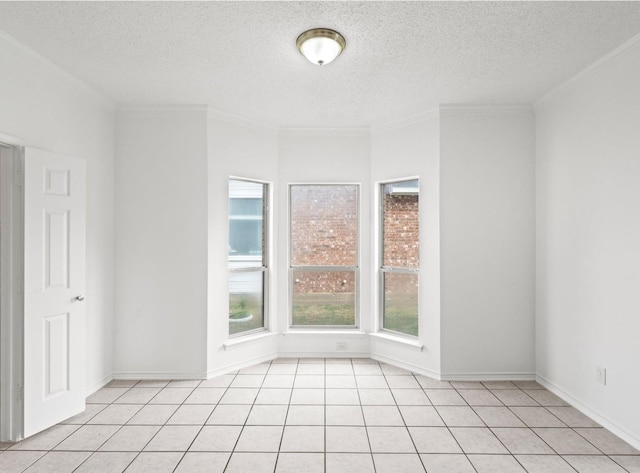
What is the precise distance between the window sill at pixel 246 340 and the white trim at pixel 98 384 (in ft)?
3.73

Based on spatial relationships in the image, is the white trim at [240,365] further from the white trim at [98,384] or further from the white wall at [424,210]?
the white wall at [424,210]

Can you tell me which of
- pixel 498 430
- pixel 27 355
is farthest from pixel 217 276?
pixel 498 430

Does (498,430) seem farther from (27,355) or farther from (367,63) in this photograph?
(27,355)

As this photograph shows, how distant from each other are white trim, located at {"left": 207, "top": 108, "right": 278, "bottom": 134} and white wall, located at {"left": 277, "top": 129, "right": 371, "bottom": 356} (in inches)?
7.6

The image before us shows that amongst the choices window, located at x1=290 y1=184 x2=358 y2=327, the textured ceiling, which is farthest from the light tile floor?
the textured ceiling

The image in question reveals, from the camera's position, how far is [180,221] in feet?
12.8

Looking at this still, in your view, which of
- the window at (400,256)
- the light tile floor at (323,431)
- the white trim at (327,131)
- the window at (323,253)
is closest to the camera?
the light tile floor at (323,431)

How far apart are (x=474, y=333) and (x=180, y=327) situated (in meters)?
2.97

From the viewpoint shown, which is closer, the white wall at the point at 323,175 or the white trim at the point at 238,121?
the white trim at the point at 238,121

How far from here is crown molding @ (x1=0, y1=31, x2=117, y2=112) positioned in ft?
8.63

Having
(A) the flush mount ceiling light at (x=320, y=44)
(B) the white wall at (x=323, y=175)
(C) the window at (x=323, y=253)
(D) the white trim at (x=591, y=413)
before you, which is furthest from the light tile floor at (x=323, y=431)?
(A) the flush mount ceiling light at (x=320, y=44)

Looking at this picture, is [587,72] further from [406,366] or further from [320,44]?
[406,366]

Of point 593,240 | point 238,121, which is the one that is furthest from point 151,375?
point 593,240

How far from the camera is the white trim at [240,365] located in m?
3.96
